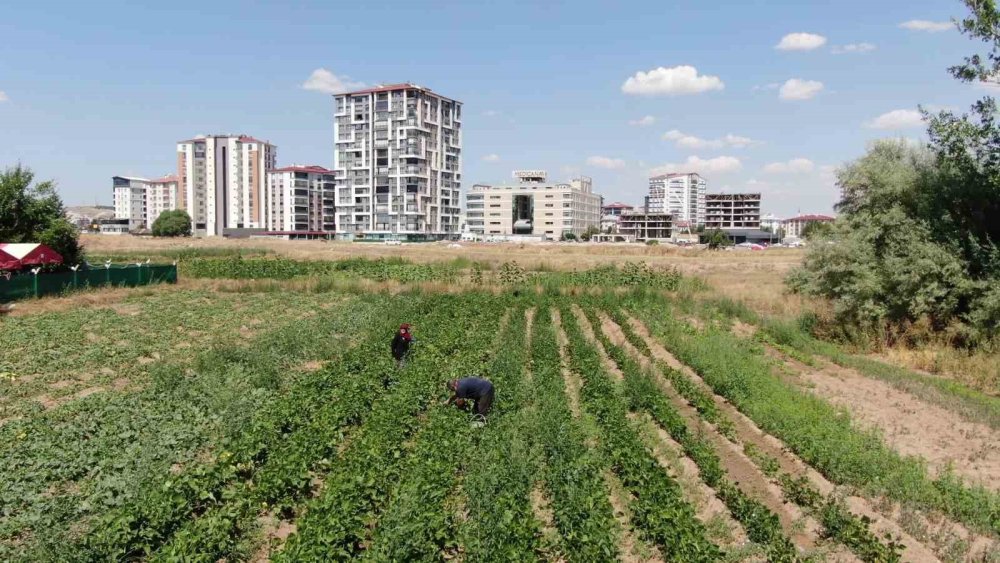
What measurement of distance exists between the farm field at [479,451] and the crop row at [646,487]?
1.6 inches

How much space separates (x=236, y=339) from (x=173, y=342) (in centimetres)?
214

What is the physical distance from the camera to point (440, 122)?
118 metres

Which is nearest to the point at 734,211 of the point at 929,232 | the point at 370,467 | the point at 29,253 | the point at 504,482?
the point at 929,232

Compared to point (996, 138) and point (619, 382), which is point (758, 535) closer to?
point (619, 382)

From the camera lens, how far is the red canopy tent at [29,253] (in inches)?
1184

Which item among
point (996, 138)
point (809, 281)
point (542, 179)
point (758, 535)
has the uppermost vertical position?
point (542, 179)

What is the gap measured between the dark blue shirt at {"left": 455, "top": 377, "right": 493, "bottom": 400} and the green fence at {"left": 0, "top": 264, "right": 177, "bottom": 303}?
24.7 meters

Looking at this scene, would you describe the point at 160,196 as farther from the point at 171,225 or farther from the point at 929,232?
the point at 929,232

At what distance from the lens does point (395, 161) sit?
11394cm

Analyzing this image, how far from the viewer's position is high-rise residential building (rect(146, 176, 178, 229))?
555 feet

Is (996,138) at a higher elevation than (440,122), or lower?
lower

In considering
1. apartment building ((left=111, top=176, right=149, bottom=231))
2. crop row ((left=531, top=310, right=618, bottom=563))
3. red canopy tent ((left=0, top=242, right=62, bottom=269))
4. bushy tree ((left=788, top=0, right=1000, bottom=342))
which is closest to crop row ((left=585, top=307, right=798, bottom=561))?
crop row ((left=531, top=310, right=618, bottom=563))

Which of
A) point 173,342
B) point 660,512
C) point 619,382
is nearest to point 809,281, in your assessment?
point 619,382

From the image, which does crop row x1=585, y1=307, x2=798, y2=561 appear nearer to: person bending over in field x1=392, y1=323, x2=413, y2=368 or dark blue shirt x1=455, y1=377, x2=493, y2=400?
dark blue shirt x1=455, y1=377, x2=493, y2=400
